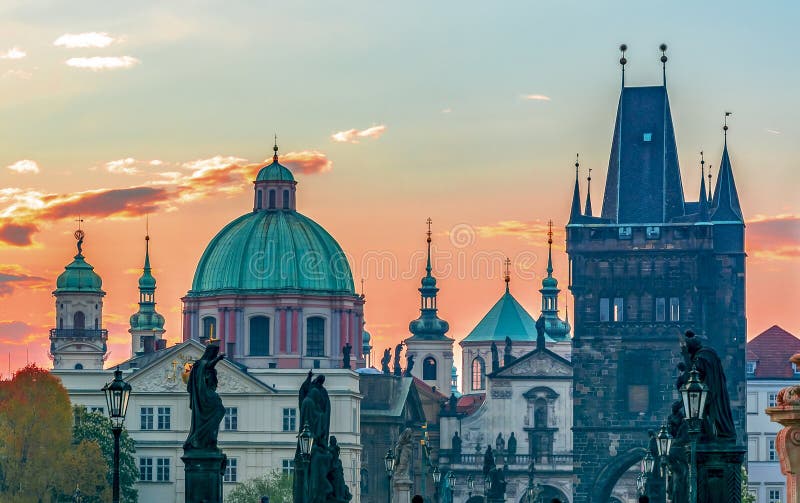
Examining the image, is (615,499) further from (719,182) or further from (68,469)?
(68,469)

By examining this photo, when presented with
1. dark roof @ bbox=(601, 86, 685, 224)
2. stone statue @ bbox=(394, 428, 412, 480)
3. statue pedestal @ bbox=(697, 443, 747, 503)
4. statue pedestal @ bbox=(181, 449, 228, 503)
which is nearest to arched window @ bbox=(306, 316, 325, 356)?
dark roof @ bbox=(601, 86, 685, 224)

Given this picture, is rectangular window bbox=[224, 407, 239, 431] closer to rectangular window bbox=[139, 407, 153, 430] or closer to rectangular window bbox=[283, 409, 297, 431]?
rectangular window bbox=[283, 409, 297, 431]

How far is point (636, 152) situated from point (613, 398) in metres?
14.8

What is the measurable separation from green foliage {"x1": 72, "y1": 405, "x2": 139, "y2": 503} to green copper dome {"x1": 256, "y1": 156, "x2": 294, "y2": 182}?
29.7 meters

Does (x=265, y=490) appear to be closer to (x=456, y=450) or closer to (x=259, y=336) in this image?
(x=259, y=336)

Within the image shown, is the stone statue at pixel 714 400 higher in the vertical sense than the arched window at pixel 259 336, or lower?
lower

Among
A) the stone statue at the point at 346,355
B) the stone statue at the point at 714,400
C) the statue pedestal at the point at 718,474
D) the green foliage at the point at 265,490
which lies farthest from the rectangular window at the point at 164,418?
the statue pedestal at the point at 718,474

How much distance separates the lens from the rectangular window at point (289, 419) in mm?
138000

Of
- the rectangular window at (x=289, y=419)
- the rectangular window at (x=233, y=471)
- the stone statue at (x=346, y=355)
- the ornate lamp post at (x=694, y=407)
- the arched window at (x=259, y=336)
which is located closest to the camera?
the ornate lamp post at (x=694, y=407)

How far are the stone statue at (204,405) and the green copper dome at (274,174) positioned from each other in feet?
392

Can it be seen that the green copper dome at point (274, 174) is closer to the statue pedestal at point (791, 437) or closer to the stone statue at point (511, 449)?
the stone statue at point (511, 449)

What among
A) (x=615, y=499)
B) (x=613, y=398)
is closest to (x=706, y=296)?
(x=613, y=398)

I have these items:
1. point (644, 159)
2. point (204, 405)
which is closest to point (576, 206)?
point (644, 159)

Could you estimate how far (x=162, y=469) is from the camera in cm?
13612
